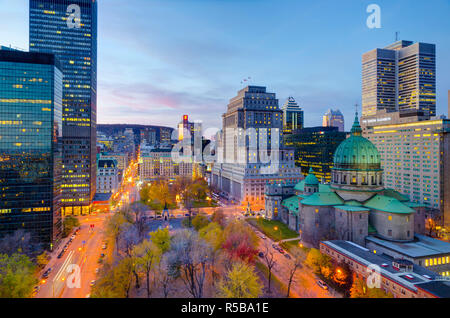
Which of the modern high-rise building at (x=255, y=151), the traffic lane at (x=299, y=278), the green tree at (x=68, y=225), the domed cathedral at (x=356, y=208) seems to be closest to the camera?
the traffic lane at (x=299, y=278)

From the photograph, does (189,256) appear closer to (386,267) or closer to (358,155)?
(386,267)

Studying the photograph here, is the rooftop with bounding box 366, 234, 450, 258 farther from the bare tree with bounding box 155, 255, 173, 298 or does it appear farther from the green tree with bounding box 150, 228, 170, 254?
the green tree with bounding box 150, 228, 170, 254

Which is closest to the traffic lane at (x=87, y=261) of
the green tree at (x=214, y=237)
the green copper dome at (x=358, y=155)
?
the green tree at (x=214, y=237)

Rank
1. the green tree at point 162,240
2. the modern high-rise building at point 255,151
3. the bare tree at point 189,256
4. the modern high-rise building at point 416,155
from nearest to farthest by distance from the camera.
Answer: the bare tree at point 189,256, the green tree at point 162,240, the modern high-rise building at point 416,155, the modern high-rise building at point 255,151

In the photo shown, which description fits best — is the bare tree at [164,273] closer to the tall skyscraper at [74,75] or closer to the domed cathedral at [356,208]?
the domed cathedral at [356,208]

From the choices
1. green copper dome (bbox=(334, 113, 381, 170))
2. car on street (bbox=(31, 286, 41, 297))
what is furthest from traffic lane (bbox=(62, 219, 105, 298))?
green copper dome (bbox=(334, 113, 381, 170))
